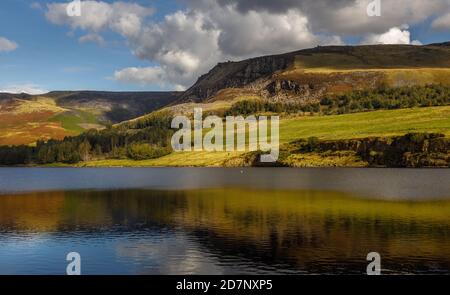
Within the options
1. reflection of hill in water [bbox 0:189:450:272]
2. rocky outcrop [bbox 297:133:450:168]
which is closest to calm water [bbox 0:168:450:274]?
reflection of hill in water [bbox 0:189:450:272]

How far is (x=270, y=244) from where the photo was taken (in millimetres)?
52812

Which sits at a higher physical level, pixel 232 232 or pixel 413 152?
pixel 413 152

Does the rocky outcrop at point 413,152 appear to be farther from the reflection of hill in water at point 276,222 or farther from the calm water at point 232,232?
the reflection of hill in water at point 276,222

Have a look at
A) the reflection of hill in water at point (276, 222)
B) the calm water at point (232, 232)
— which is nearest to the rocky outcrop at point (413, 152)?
the calm water at point (232, 232)

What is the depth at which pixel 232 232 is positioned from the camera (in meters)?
59.9

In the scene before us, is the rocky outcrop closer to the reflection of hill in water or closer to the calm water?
the calm water

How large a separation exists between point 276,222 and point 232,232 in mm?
8568

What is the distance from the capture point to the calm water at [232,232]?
147ft

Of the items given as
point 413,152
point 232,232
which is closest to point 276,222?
point 232,232

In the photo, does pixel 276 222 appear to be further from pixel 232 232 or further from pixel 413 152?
pixel 413 152

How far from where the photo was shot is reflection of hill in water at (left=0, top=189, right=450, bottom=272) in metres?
47.6
